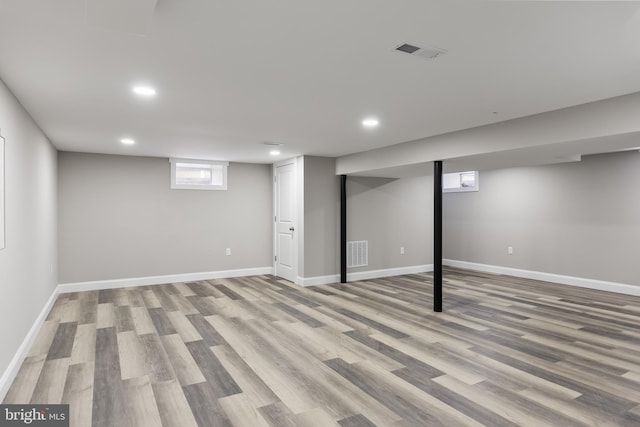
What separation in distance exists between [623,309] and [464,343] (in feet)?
8.82

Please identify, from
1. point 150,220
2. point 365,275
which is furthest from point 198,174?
point 365,275

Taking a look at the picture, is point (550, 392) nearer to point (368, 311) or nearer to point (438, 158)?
point (368, 311)

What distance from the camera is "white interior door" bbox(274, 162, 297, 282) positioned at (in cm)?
678

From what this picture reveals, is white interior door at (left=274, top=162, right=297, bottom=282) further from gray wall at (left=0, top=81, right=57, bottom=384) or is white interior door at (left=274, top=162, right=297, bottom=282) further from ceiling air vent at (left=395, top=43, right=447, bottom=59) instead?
ceiling air vent at (left=395, top=43, right=447, bottom=59)

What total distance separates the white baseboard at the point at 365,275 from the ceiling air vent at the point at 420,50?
4663mm

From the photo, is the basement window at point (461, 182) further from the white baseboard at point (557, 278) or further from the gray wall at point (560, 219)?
the white baseboard at point (557, 278)

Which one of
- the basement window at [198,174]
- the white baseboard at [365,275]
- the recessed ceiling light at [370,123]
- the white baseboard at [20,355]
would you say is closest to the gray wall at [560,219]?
the white baseboard at [365,275]

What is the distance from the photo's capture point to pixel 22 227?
3.37 meters

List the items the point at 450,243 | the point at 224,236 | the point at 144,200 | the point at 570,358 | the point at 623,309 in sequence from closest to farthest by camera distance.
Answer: the point at 570,358 < the point at 623,309 < the point at 144,200 < the point at 224,236 < the point at 450,243

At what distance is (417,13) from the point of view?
1.83 m

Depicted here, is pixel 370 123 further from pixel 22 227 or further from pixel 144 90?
pixel 22 227

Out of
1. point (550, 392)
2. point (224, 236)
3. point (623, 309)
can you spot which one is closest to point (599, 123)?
point (550, 392)

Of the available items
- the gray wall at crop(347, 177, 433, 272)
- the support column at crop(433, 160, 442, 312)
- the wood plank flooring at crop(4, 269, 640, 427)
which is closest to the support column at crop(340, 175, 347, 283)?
the gray wall at crop(347, 177, 433, 272)

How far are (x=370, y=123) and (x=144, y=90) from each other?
2253 mm
